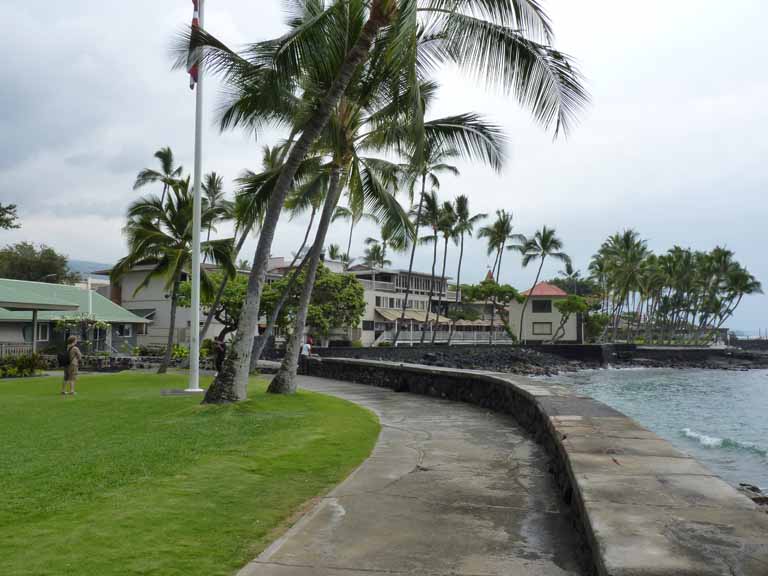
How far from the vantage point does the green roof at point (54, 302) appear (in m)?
26.2

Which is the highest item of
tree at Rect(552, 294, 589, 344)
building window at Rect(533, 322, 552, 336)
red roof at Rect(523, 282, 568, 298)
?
red roof at Rect(523, 282, 568, 298)

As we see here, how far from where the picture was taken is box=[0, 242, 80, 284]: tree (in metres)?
53.5

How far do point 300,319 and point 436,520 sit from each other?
9.80m

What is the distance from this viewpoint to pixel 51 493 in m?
5.43

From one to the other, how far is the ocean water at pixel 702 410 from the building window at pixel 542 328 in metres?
14.3

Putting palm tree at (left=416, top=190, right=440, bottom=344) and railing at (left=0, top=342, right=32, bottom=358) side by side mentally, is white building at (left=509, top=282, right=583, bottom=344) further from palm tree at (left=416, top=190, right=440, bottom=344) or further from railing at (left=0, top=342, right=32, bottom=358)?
railing at (left=0, top=342, right=32, bottom=358)

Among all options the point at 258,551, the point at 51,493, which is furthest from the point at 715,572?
the point at 51,493

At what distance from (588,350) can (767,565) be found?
5818cm

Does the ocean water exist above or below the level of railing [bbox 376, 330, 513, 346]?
below

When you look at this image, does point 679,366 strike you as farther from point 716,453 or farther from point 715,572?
point 715,572

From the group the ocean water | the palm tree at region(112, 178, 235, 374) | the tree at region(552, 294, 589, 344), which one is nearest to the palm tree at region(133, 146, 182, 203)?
the palm tree at region(112, 178, 235, 374)

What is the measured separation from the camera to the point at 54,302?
26344mm

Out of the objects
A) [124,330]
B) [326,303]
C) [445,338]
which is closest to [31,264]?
[124,330]

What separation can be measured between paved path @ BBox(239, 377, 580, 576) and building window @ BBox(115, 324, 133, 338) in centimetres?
3830
